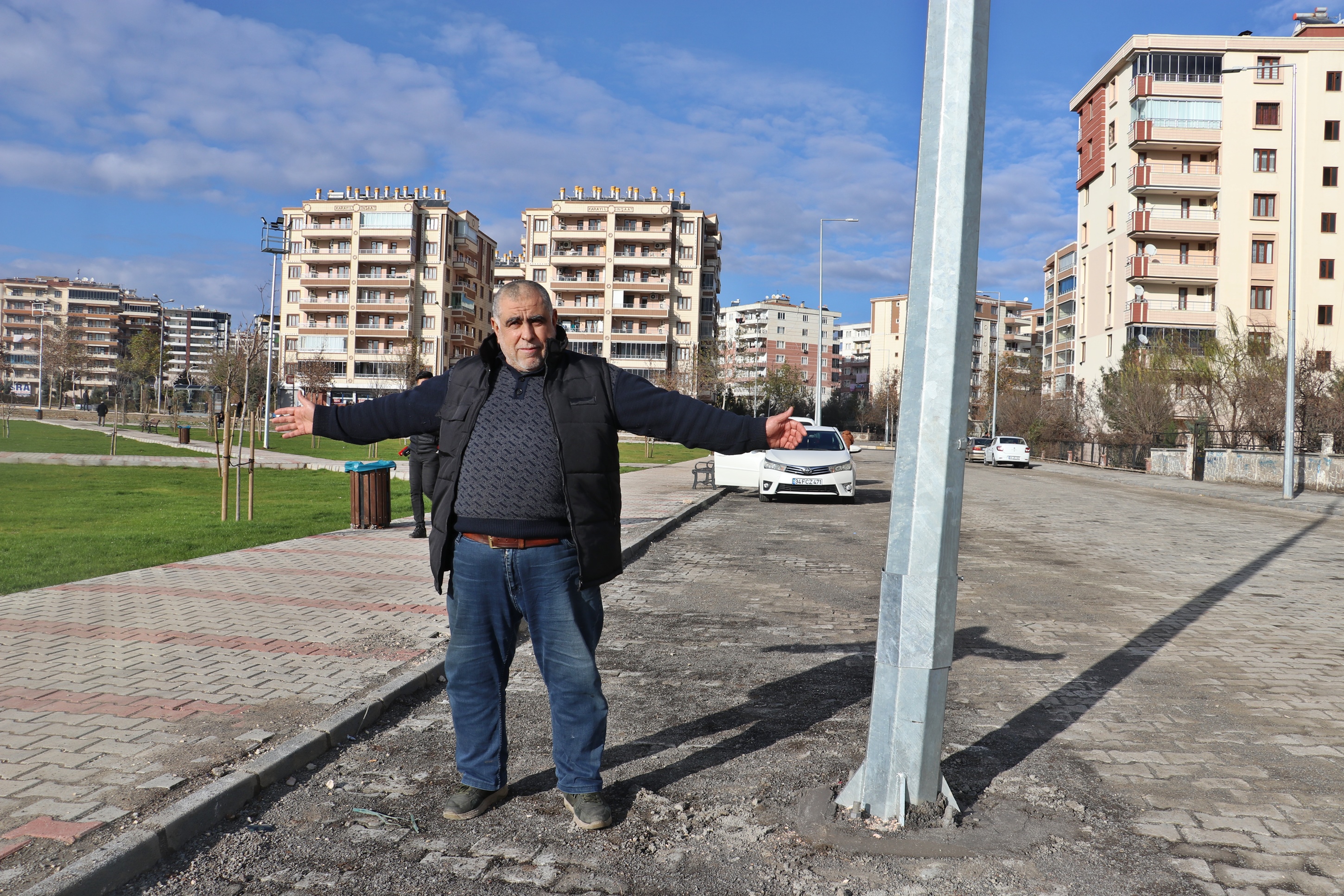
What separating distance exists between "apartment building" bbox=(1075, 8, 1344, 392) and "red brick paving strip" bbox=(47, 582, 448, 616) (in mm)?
51863

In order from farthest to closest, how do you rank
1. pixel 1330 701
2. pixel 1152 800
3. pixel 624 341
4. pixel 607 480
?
pixel 624 341 → pixel 1330 701 → pixel 1152 800 → pixel 607 480

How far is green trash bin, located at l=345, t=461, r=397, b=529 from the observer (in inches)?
496

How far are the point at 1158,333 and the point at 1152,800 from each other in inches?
2185

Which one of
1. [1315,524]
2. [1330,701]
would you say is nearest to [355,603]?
[1330,701]

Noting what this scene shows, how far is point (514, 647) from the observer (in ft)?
12.5

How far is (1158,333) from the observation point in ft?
176

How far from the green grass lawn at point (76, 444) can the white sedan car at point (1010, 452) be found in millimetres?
34540

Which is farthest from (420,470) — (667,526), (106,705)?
(106,705)

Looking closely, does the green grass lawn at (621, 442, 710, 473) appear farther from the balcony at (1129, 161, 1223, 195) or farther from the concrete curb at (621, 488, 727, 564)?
the balcony at (1129, 161, 1223, 195)

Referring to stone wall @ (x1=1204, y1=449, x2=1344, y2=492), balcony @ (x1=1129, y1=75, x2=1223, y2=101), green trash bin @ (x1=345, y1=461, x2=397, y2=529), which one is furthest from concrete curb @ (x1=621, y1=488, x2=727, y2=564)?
balcony @ (x1=1129, y1=75, x2=1223, y2=101)

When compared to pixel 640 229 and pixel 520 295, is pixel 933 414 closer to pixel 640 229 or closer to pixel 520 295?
pixel 520 295

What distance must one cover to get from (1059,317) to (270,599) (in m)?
97.9

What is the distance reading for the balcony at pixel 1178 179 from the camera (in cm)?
5284

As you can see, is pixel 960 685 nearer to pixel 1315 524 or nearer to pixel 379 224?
pixel 1315 524
